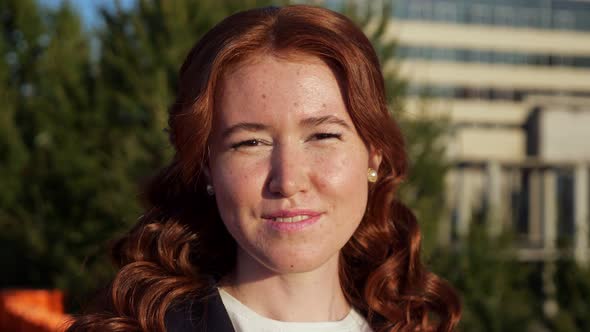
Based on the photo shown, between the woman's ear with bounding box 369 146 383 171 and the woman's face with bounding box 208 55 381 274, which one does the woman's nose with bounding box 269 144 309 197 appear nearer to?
the woman's face with bounding box 208 55 381 274

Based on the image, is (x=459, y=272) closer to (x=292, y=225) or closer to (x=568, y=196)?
(x=292, y=225)

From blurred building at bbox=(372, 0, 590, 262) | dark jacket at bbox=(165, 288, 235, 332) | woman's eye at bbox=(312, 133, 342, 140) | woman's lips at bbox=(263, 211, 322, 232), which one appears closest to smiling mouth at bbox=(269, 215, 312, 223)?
woman's lips at bbox=(263, 211, 322, 232)

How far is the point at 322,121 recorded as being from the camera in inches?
77.1

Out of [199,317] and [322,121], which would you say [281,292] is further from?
[322,121]

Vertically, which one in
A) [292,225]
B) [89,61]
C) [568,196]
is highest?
[89,61]

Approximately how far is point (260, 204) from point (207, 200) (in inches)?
14.1

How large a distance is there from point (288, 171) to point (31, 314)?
417 cm

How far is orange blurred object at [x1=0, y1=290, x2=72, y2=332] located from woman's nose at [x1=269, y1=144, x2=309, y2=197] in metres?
1.57

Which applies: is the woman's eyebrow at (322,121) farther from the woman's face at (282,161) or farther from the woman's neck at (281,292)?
the woman's neck at (281,292)

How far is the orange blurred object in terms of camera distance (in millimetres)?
4777

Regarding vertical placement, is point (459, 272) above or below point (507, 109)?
below

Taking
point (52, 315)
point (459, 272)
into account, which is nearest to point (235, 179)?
point (52, 315)

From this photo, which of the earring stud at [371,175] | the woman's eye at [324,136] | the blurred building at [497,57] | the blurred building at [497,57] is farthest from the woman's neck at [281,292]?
the blurred building at [497,57]

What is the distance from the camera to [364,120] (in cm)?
203
